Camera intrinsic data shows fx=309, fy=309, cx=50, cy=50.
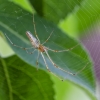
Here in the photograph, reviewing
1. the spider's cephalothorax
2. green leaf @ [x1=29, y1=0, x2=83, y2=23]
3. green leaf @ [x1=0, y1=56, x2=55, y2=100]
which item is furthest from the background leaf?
green leaf @ [x1=0, y1=56, x2=55, y2=100]

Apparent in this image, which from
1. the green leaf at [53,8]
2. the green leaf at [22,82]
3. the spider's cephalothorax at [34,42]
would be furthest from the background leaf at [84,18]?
the green leaf at [22,82]

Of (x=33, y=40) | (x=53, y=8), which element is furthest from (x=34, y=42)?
(x=53, y=8)

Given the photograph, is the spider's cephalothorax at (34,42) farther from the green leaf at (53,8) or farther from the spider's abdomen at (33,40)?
the green leaf at (53,8)

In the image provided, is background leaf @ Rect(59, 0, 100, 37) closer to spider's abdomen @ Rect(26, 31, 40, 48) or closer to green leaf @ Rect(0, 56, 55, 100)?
spider's abdomen @ Rect(26, 31, 40, 48)

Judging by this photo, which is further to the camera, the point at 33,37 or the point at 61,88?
the point at 61,88

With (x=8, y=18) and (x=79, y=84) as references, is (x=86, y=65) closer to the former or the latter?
(x=79, y=84)

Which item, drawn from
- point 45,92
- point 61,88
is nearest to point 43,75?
point 45,92

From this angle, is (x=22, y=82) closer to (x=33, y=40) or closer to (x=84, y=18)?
(x=33, y=40)

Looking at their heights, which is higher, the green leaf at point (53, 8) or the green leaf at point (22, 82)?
the green leaf at point (53, 8)
